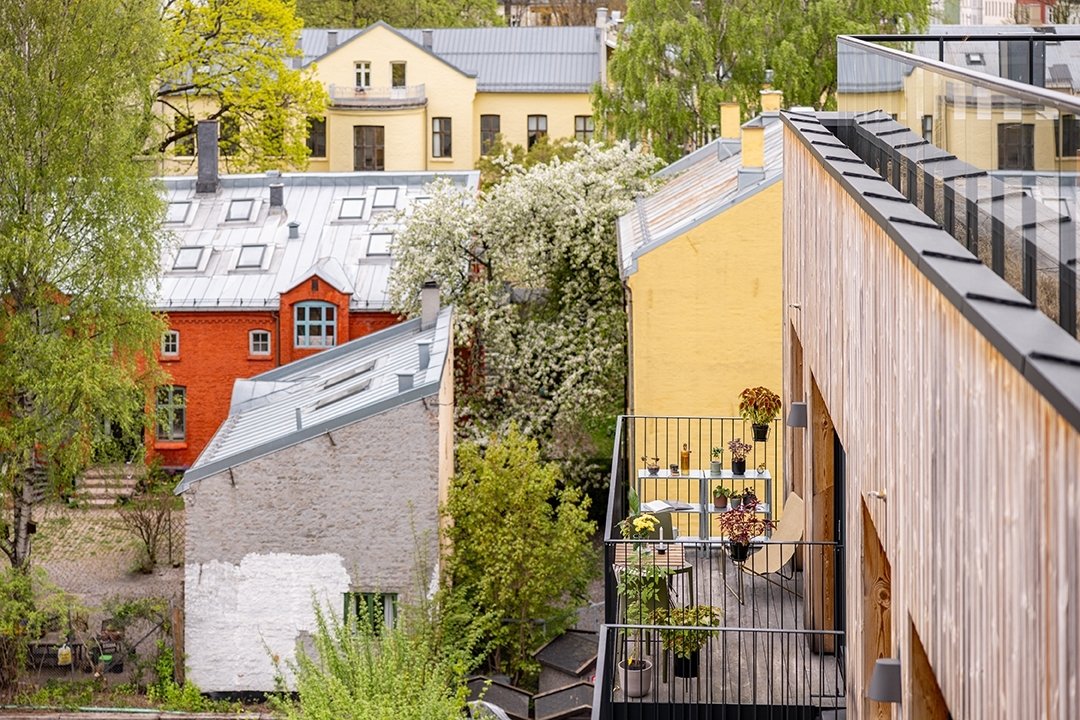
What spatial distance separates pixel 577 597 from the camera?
2422cm

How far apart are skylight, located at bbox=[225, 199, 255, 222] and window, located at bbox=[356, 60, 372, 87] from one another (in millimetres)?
16902

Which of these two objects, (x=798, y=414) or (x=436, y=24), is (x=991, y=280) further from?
(x=436, y=24)

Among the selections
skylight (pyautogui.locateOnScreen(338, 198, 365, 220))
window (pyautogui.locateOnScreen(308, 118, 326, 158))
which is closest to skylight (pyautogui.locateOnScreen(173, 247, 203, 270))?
skylight (pyautogui.locateOnScreen(338, 198, 365, 220))

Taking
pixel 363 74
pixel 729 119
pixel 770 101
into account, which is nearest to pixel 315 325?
pixel 729 119

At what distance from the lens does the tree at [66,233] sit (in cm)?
2377

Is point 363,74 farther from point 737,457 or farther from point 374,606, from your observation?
point 737,457

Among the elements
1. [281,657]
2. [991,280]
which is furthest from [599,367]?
[991,280]

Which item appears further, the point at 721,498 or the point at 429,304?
the point at 429,304

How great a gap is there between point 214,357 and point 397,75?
21.3m

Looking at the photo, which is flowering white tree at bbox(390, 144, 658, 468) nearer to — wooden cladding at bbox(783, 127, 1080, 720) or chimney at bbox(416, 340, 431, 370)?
chimney at bbox(416, 340, 431, 370)

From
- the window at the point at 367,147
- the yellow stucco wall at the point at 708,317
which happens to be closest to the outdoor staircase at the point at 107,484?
the yellow stucco wall at the point at 708,317

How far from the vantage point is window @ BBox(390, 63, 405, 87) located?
5106 cm

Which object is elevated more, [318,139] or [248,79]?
[318,139]

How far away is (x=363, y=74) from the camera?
51125 millimetres
